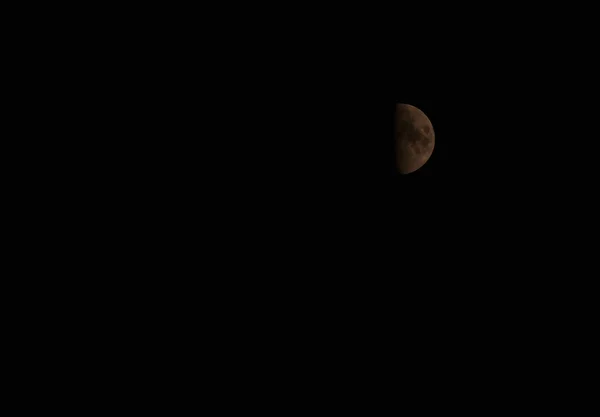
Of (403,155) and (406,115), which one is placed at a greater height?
(406,115)

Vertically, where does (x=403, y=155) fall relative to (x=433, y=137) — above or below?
below
